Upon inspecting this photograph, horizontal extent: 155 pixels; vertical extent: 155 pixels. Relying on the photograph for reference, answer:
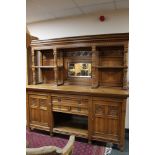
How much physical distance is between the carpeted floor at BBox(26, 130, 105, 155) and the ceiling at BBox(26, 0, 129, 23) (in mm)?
2509

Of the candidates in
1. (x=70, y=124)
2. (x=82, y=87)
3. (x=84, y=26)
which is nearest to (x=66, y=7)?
(x=84, y=26)

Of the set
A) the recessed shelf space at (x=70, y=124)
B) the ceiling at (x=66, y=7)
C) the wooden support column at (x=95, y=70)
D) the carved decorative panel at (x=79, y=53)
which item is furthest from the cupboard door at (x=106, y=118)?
the ceiling at (x=66, y=7)

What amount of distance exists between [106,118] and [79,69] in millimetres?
1276

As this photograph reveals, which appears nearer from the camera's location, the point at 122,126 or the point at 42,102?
the point at 122,126

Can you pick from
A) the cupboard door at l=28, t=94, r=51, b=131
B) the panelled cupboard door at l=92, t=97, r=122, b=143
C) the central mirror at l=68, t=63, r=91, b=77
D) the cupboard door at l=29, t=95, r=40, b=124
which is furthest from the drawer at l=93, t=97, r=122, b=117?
the cupboard door at l=29, t=95, r=40, b=124

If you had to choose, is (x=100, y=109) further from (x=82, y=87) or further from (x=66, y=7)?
(x=66, y=7)

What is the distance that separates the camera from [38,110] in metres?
3.42

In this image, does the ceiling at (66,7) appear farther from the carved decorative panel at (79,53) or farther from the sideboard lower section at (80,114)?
the sideboard lower section at (80,114)

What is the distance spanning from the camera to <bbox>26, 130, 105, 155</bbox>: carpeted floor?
9.05ft

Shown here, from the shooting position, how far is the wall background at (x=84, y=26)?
10.8 feet
